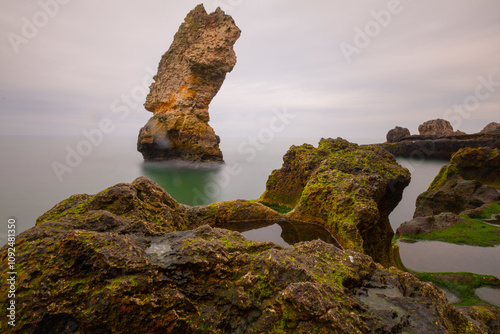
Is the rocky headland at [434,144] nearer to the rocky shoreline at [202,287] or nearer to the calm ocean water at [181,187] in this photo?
the calm ocean water at [181,187]

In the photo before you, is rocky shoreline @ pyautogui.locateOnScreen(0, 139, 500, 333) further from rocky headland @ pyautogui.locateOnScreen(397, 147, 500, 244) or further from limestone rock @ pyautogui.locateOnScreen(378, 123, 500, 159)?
limestone rock @ pyautogui.locateOnScreen(378, 123, 500, 159)

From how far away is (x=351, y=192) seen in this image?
686 centimetres

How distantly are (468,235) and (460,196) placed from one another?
677 cm

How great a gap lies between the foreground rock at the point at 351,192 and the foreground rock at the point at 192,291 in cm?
305

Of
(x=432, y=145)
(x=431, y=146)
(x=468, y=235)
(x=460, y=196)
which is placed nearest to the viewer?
(x=468, y=235)

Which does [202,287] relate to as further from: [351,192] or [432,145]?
[432,145]

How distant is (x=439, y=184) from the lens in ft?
59.2

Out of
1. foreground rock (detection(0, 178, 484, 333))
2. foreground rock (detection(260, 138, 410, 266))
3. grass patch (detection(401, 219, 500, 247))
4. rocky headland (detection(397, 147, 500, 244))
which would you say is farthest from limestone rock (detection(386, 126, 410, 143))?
foreground rock (detection(0, 178, 484, 333))

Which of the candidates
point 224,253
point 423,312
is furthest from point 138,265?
point 423,312

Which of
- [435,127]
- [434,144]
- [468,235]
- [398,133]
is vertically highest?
[435,127]

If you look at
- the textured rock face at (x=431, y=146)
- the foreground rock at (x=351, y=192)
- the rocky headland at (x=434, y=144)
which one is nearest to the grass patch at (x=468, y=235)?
the foreground rock at (x=351, y=192)

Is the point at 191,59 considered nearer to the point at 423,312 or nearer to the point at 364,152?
the point at 364,152

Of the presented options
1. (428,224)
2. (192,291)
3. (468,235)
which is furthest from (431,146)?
(192,291)

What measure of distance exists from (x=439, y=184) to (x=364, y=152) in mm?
12712
